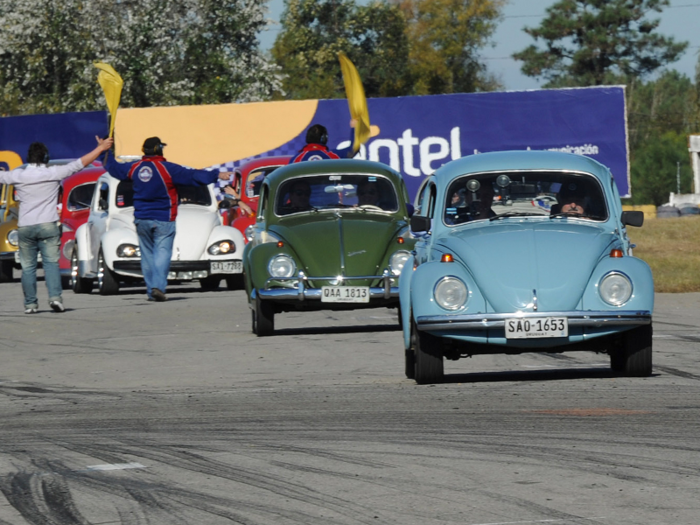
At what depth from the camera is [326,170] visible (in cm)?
1475

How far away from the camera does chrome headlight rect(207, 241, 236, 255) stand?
64.0 feet

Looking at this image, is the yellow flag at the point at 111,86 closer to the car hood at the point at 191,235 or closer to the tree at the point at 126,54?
the car hood at the point at 191,235

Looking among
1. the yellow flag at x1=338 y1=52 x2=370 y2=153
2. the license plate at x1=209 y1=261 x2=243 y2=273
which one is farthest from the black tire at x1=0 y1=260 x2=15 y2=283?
the yellow flag at x1=338 y1=52 x2=370 y2=153

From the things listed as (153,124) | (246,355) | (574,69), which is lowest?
(246,355)

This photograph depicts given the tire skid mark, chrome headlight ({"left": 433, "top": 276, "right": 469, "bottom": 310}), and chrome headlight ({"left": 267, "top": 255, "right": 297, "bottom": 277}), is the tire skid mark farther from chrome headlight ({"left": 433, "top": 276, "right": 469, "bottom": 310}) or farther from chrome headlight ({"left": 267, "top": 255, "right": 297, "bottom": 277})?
chrome headlight ({"left": 267, "top": 255, "right": 297, "bottom": 277})

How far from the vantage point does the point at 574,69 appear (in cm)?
9169

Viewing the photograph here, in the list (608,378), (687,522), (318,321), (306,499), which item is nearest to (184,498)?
(306,499)

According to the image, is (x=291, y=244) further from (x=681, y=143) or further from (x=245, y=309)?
(x=681, y=143)

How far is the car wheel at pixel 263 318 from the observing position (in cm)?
1336

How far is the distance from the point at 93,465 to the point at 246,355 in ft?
17.3

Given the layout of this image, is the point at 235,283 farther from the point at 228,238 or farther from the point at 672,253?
the point at 672,253

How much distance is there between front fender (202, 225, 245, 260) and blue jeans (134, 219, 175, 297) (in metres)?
1.52

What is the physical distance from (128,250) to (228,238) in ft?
4.47

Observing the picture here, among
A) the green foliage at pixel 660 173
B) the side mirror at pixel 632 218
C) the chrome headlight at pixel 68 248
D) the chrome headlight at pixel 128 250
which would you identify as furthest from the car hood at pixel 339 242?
the green foliage at pixel 660 173
